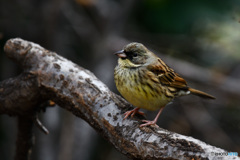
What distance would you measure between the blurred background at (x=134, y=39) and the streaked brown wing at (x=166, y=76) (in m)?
2.22

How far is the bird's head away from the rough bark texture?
39cm

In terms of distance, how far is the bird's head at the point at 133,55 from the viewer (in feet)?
11.9

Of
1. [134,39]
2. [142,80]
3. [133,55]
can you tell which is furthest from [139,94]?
[134,39]

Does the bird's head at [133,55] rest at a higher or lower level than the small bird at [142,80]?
higher

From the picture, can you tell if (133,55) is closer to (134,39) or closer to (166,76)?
(166,76)

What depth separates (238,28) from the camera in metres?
6.45

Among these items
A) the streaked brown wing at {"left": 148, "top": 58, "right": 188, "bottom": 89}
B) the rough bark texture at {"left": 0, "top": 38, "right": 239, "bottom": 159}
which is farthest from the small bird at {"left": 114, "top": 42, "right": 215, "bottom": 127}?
the rough bark texture at {"left": 0, "top": 38, "right": 239, "bottom": 159}

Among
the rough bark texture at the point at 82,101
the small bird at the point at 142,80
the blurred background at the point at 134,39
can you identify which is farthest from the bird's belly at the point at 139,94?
the blurred background at the point at 134,39

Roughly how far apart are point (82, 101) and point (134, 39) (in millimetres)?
3899

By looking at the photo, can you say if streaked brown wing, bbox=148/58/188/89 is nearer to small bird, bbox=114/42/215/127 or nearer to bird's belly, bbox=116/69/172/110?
small bird, bbox=114/42/215/127

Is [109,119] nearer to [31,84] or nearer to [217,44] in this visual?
[31,84]

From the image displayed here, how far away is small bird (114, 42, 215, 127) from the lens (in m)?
3.40

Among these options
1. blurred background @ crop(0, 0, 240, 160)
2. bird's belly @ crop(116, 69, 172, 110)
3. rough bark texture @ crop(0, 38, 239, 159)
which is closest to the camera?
rough bark texture @ crop(0, 38, 239, 159)

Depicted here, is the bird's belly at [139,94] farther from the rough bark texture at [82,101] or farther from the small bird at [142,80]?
the rough bark texture at [82,101]
